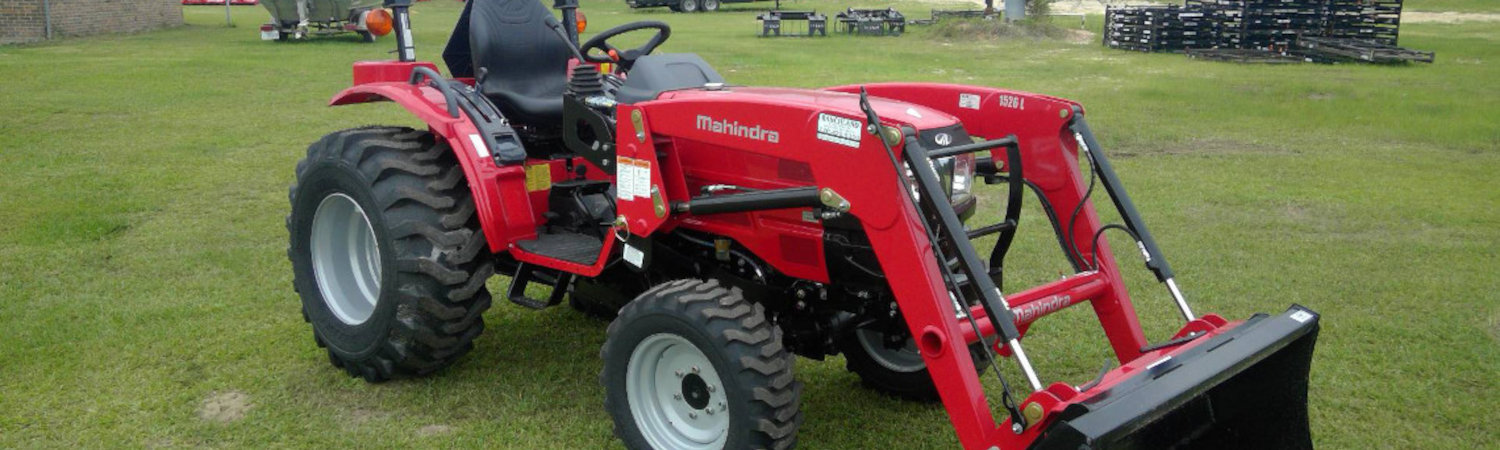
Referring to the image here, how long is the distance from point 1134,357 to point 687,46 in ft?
65.7

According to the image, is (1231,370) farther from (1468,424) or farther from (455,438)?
(455,438)

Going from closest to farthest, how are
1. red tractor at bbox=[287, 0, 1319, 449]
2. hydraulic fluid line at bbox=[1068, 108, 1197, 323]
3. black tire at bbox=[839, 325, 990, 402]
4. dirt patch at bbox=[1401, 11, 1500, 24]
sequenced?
red tractor at bbox=[287, 0, 1319, 449] < hydraulic fluid line at bbox=[1068, 108, 1197, 323] < black tire at bbox=[839, 325, 990, 402] < dirt patch at bbox=[1401, 11, 1500, 24]

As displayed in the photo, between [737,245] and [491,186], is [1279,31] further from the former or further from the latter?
[491,186]

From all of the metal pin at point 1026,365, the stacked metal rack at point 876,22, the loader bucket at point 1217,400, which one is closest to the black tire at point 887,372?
the loader bucket at point 1217,400

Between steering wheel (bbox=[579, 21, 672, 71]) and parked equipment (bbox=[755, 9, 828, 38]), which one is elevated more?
steering wheel (bbox=[579, 21, 672, 71])

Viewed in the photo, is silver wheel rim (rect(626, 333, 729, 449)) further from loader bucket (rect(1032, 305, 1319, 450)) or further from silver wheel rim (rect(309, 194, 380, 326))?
silver wheel rim (rect(309, 194, 380, 326))

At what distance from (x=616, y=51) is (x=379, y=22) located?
3.48ft

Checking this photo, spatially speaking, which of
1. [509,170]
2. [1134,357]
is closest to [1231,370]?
[1134,357]

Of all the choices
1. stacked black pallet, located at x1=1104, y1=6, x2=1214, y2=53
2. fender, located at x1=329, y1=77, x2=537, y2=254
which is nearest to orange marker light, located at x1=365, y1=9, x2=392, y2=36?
fender, located at x1=329, y1=77, x2=537, y2=254

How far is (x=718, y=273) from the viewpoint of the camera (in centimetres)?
429

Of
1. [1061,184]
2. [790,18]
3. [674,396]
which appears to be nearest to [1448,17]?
[790,18]

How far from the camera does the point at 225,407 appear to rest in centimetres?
464

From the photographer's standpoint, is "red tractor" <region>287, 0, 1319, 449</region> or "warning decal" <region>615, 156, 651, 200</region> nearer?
"red tractor" <region>287, 0, 1319, 449</region>

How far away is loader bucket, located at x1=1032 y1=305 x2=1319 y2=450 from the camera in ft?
10.1
